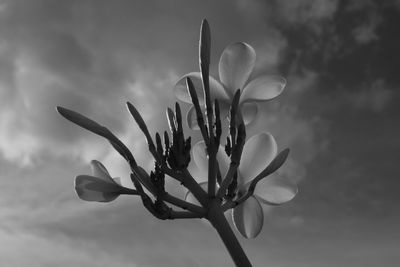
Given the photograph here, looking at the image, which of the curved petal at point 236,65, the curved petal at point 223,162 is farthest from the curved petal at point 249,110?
the curved petal at point 223,162

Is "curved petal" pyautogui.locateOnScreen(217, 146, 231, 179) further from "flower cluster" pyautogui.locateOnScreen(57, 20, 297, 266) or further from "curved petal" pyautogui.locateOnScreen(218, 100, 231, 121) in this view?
"curved petal" pyautogui.locateOnScreen(218, 100, 231, 121)

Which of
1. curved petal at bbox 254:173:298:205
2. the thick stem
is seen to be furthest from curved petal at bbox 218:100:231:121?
the thick stem

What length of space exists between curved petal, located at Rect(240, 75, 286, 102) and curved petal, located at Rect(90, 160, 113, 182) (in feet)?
2.93

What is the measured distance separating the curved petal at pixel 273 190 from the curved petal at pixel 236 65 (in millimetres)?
554

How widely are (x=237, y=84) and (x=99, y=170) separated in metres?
0.91

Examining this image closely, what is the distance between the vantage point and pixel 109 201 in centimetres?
239

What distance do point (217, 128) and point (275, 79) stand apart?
68cm

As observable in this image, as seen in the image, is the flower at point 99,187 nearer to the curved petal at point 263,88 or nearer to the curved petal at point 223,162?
the curved petal at point 223,162

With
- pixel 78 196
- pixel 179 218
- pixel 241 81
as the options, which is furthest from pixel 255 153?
pixel 78 196

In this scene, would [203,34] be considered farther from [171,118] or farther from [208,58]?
[171,118]

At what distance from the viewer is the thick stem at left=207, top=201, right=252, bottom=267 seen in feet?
6.21

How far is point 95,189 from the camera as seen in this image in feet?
7.64

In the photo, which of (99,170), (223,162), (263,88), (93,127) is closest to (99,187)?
(99,170)

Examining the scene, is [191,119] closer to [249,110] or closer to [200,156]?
[200,156]
